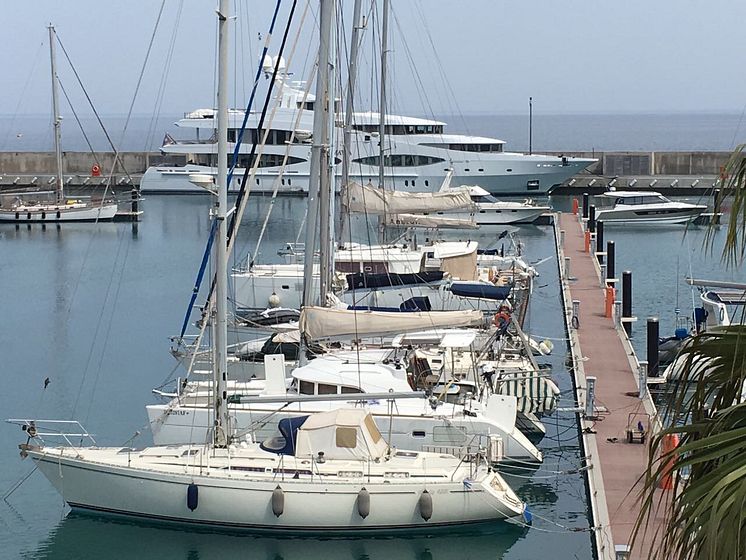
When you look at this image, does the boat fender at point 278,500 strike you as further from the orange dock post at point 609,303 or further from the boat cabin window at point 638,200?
the boat cabin window at point 638,200

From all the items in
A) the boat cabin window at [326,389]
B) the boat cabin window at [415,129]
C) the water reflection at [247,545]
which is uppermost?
the boat cabin window at [415,129]

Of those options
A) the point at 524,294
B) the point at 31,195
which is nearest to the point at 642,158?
the point at 31,195

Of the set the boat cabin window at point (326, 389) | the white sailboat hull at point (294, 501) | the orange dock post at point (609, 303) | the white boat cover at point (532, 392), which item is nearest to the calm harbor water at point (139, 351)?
the white sailboat hull at point (294, 501)

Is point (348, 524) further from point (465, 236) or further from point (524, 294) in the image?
point (465, 236)

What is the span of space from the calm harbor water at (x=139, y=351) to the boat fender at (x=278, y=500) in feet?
2.11

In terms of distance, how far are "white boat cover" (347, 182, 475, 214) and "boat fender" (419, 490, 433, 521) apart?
21.2 metres

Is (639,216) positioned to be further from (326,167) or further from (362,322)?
(362,322)

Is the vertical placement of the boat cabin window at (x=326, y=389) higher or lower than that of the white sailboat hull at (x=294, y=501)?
higher

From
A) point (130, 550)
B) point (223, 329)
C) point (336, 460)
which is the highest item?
point (223, 329)

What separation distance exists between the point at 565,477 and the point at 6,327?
21277 millimetres

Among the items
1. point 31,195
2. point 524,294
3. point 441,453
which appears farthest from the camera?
point 31,195

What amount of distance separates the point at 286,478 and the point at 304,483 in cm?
27

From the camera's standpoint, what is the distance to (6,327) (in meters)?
36.2

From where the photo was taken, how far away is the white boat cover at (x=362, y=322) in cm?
2209
